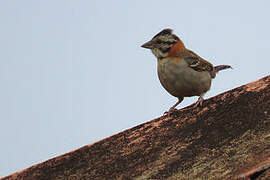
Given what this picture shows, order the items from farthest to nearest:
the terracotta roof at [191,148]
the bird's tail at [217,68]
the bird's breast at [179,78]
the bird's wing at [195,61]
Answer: the bird's tail at [217,68], the bird's wing at [195,61], the bird's breast at [179,78], the terracotta roof at [191,148]

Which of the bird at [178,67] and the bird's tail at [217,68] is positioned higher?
the bird at [178,67]

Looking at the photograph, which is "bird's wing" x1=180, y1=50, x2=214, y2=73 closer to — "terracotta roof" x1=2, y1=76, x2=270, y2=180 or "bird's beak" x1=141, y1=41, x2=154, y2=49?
"bird's beak" x1=141, y1=41, x2=154, y2=49

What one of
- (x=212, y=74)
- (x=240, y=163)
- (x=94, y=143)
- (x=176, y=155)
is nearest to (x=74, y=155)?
(x=94, y=143)

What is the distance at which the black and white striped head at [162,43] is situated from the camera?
7.00 metres

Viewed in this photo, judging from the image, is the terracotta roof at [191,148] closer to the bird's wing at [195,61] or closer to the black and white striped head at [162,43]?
the bird's wing at [195,61]

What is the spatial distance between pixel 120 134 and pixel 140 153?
80cm

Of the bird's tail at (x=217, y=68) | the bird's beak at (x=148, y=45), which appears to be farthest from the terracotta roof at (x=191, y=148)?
the bird's tail at (x=217, y=68)

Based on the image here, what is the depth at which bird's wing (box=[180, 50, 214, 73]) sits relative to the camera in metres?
6.91

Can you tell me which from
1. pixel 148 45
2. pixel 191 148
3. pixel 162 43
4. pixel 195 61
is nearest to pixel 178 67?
pixel 195 61

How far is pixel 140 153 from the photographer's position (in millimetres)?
4520

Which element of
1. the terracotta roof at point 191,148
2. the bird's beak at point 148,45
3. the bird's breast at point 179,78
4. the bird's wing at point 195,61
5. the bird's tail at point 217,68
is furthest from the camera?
the bird's tail at point 217,68

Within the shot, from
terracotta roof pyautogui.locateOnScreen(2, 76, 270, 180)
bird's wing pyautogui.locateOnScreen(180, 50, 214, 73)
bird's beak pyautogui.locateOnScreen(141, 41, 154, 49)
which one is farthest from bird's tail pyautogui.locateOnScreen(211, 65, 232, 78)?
terracotta roof pyautogui.locateOnScreen(2, 76, 270, 180)

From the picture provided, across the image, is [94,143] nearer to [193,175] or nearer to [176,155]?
[176,155]

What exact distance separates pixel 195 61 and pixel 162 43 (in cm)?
53
